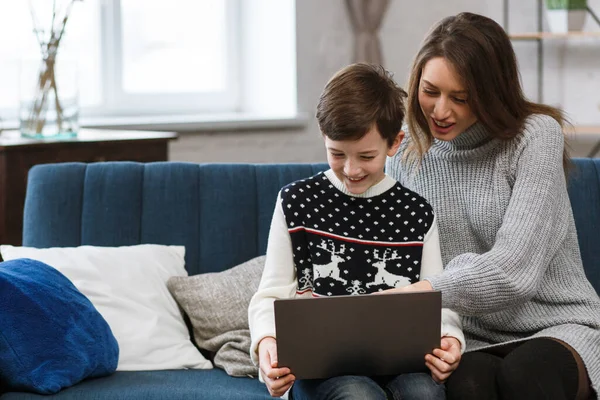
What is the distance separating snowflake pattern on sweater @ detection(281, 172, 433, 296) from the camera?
1860 mm

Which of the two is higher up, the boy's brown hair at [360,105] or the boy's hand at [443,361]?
the boy's brown hair at [360,105]

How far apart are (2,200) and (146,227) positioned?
2.62 feet

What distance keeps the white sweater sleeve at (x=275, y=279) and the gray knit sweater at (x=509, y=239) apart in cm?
28

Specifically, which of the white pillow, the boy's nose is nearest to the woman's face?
the boy's nose

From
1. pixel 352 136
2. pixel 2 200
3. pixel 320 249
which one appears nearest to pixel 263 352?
pixel 320 249

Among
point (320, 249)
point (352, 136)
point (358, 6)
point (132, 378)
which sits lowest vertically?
point (132, 378)

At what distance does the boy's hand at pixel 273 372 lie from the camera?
65.2 inches

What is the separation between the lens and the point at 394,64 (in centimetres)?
458

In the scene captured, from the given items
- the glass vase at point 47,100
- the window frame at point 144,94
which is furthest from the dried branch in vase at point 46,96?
the window frame at point 144,94

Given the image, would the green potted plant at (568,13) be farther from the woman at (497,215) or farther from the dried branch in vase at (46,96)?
the woman at (497,215)

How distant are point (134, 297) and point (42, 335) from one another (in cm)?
36

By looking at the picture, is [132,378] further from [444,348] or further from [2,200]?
[2,200]

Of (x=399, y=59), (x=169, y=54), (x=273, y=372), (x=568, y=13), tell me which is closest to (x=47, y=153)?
(x=169, y=54)

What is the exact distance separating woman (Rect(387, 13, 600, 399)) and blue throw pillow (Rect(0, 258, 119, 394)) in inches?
28.5
